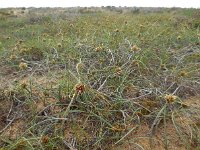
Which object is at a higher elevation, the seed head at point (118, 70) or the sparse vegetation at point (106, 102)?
the seed head at point (118, 70)

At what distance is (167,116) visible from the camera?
293cm

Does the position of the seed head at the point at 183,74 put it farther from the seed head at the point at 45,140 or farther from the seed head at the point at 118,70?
the seed head at the point at 45,140

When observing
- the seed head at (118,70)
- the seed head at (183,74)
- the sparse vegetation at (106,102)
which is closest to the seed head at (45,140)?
the sparse vegetation at (106,102)

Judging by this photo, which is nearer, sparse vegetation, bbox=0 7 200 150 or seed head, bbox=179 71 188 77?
sparse vegetation, bbox=0 7 200 150

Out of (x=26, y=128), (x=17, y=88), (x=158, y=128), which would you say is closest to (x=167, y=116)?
(x=158, y=128)

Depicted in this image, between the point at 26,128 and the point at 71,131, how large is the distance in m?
0.37

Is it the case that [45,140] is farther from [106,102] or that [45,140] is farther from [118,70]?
[118,70]

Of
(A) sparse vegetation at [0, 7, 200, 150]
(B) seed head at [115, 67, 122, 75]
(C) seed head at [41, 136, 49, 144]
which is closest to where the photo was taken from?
(C) seed head at [41, 136, 49, 144]

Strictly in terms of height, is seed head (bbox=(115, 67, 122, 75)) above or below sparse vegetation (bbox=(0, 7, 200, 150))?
above

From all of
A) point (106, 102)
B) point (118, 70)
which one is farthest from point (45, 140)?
point (118, 70)

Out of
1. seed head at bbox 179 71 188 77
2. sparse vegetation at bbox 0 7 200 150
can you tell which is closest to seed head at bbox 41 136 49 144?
sparse vegetation at bbox 0 7 200 150

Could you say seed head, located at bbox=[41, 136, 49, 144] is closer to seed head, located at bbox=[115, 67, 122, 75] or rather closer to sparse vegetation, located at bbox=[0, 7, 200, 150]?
sparse vegetation, located at bbox=[0, 7, 200, 150]

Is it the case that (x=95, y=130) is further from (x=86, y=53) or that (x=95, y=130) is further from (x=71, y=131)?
(x=86, y=53)

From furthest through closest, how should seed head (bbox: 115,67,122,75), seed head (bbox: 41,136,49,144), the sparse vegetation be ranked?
1. seed head (bbox: 115,67,122,75)
2. the sparse vegetation
3. seed head (bbox: 41,136,49,144)
